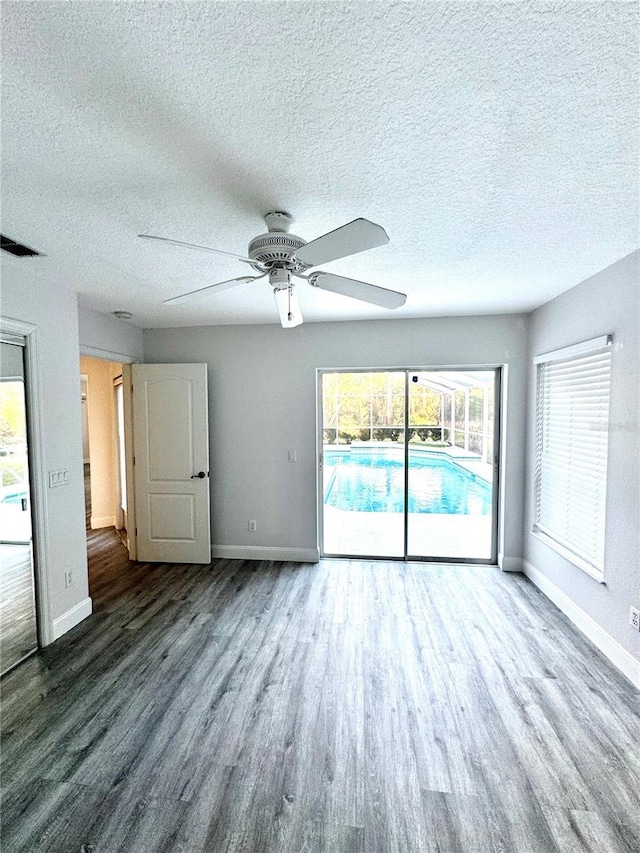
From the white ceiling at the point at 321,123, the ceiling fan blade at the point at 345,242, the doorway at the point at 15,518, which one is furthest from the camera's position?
the doorway at the point at 15,518

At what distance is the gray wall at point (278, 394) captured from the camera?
371cm

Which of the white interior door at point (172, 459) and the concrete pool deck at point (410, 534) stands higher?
the white interior door at point (172, 459)

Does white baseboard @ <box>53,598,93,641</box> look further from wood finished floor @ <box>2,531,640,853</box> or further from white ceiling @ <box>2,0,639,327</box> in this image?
white ceiling @ <box>2,0,639,327</box>

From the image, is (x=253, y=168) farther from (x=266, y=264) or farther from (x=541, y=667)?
(x=541, y=667)

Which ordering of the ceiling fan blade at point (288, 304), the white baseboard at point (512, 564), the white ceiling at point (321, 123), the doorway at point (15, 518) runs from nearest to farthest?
the white ceiling at point (321, 123) < the ceiling fan blade at point (288, 304) < the doorway at point (15, 518) < the white baseboard at point (512, 564)

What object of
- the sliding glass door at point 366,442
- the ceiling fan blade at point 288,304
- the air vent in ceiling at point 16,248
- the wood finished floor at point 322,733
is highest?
the air vent in ceiling at point 16,248

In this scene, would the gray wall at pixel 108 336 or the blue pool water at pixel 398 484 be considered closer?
the gray wall at pixel 108 336

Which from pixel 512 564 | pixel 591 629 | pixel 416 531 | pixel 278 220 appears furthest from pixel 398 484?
pixel 278 220

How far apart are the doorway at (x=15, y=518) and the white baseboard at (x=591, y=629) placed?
372 centimetres

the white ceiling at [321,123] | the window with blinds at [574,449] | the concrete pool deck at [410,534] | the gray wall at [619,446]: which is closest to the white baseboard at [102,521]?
the concrete pool deck at [410,534]

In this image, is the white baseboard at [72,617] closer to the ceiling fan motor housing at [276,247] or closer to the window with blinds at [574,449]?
the ceiling fan motor housing at [276,247]

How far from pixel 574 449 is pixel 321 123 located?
109 inches

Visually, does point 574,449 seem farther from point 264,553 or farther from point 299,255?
point 264,553

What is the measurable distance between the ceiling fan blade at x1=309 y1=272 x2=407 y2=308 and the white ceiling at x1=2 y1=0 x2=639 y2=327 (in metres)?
0.29
